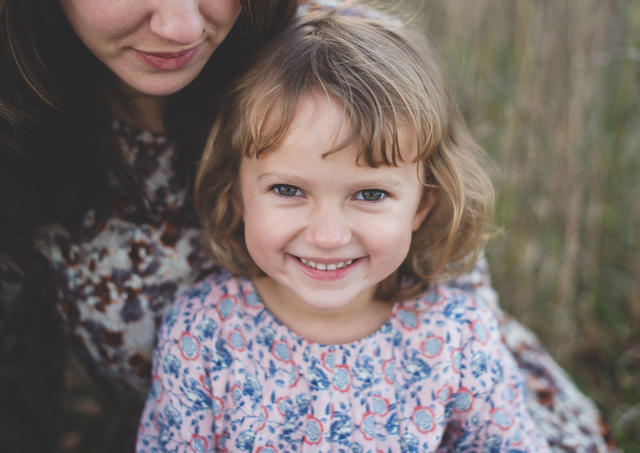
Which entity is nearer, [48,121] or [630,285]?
[48,121]

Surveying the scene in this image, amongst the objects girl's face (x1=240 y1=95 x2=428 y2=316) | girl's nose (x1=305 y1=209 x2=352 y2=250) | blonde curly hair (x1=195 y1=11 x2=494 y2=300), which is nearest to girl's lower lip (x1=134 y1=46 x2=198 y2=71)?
blonde curly hair (x1=195 y1=11 x2=494 y2=300)

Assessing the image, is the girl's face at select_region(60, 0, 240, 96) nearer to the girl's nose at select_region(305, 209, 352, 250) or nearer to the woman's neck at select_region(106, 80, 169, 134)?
the woman's neck at select_region(106, 80, 169, 134)

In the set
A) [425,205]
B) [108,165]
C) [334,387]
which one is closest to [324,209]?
[425,205]

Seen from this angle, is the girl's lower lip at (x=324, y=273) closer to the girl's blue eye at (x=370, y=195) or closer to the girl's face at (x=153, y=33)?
the girl's blue eye at (x=370, y=195)

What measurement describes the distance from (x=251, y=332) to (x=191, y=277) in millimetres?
257

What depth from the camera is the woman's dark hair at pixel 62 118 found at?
1.21 meters

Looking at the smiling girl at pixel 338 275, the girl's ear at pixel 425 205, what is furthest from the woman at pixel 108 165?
the girl's ear at pixel 425 205

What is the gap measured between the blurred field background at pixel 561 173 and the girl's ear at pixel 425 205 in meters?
0.70

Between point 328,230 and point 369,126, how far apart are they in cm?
21

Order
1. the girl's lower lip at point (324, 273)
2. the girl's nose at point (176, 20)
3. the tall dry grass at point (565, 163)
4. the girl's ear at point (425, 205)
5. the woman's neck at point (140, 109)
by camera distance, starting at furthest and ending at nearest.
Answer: the tall dry grass at point (565, 163), the woman's neck at point (140, 109), the girl's ear at point (425, 205), the girl's lower lip at point (324, 273), the girl's nose at point (176, 20)

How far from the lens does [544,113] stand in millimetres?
2133

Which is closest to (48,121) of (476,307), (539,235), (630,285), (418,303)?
(418,303)

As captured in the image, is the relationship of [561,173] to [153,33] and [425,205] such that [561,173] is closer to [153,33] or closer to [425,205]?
[425,205]

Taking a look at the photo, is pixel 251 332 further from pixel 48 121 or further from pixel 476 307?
pixel 48 121
